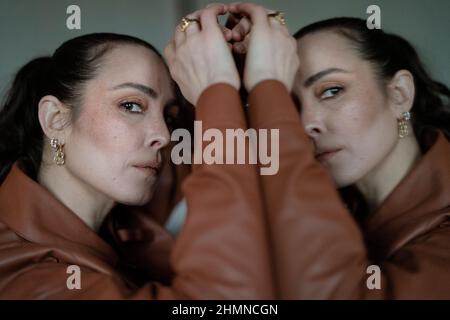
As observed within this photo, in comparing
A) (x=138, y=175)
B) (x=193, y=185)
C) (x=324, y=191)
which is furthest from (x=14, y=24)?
(x=324, y=191)

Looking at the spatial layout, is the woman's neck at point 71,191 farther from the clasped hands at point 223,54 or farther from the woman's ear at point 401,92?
the woman's ear at point 401,92

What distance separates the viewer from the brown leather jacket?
2.21 feet

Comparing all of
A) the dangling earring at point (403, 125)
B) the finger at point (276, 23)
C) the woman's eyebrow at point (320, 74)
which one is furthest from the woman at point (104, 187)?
the dangling earring at point (403, 125)

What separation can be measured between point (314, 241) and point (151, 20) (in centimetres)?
120

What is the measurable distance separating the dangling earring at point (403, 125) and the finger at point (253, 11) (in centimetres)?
40

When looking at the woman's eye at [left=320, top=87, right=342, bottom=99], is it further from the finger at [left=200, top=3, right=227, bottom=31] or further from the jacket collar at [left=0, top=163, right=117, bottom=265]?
the jacket collar at [left=0, top=163, right=117, bottom=265]

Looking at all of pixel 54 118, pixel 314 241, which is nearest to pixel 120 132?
pixel 54 118

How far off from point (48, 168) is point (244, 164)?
559mm

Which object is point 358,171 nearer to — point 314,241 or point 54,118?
point 314,241

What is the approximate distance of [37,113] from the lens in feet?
3.83

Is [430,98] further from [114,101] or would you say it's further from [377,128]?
[114,101]

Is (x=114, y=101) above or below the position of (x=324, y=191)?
above

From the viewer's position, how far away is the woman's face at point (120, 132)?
998mm
